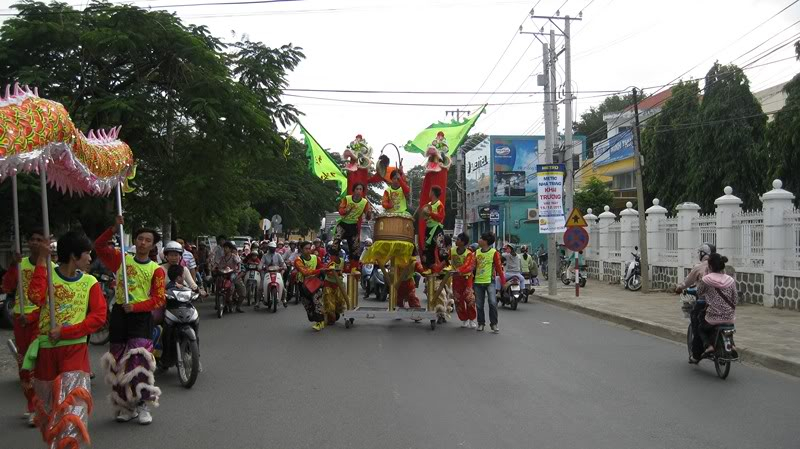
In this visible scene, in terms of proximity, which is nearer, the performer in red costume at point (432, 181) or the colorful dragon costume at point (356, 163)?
the performer in red costume at point (432, 181)

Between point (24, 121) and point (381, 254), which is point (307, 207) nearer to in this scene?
point (381, 254)

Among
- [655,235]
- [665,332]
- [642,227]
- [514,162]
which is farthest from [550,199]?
[514,162]

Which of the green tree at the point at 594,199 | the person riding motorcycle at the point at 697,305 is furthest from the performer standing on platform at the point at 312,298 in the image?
the green tree at the point at 594,199

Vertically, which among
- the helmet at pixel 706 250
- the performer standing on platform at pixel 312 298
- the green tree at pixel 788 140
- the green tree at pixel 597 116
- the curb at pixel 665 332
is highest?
the green tree at pixel 597 116

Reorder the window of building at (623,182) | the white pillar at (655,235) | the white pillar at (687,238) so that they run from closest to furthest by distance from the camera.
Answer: the white pillar at (687,238) → the white pillar at (655,235) → the window of building at (623,182)

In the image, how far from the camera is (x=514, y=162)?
2362 inches

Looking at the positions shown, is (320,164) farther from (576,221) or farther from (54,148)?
(54,148)

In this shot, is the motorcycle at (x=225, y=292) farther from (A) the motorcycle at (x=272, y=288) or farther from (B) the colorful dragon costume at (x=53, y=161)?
(B) the colorful dragon costume at (x=53, y=161)

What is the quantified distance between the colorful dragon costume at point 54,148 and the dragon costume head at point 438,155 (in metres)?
7.85

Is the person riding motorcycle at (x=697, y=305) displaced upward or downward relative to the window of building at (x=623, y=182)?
downward

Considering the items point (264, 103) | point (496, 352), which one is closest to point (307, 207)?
point (264, 103)

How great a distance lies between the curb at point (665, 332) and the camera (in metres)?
9.91

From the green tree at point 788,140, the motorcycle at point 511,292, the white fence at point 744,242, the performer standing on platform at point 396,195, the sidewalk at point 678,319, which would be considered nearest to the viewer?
the sidewalk at point 678,319

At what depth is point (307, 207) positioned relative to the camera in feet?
148
